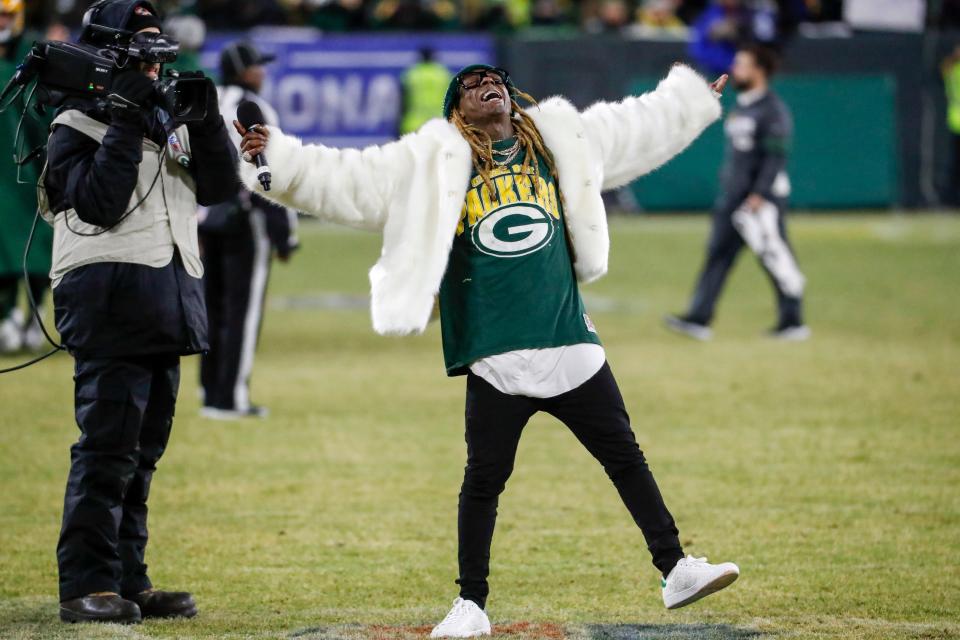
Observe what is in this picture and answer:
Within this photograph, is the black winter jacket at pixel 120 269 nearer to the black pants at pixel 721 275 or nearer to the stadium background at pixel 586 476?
the stadium background at pixel 586 476

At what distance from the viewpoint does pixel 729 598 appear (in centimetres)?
589

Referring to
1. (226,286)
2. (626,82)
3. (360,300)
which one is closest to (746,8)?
(626,82)

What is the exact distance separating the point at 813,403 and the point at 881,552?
373 cm

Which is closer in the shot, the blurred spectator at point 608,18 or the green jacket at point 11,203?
the green jacket at point 11,203

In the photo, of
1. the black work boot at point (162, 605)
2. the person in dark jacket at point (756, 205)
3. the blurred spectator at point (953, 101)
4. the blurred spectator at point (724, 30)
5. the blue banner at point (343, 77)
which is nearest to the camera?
the black work boot at point (162, 605)

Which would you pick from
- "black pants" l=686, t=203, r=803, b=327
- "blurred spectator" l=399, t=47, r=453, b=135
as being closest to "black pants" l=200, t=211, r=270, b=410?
"black pants" l=686, t=203, r=803, b=327

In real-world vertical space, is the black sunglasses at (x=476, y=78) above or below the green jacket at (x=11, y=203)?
above

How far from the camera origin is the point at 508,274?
17.3ft

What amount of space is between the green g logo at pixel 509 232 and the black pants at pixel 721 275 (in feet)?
27.5

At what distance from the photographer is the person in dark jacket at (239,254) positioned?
9.43m

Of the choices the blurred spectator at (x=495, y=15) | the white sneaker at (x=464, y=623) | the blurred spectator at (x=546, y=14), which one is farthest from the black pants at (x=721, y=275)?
the blurred spectator at (x=546, y=14)

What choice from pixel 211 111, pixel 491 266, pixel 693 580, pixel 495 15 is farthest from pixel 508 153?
pixel 495 15

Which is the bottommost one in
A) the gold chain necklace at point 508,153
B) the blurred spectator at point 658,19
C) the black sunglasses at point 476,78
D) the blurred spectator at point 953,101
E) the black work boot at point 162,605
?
the blurred spectator at point 953,101

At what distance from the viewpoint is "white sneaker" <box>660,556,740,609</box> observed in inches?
203
